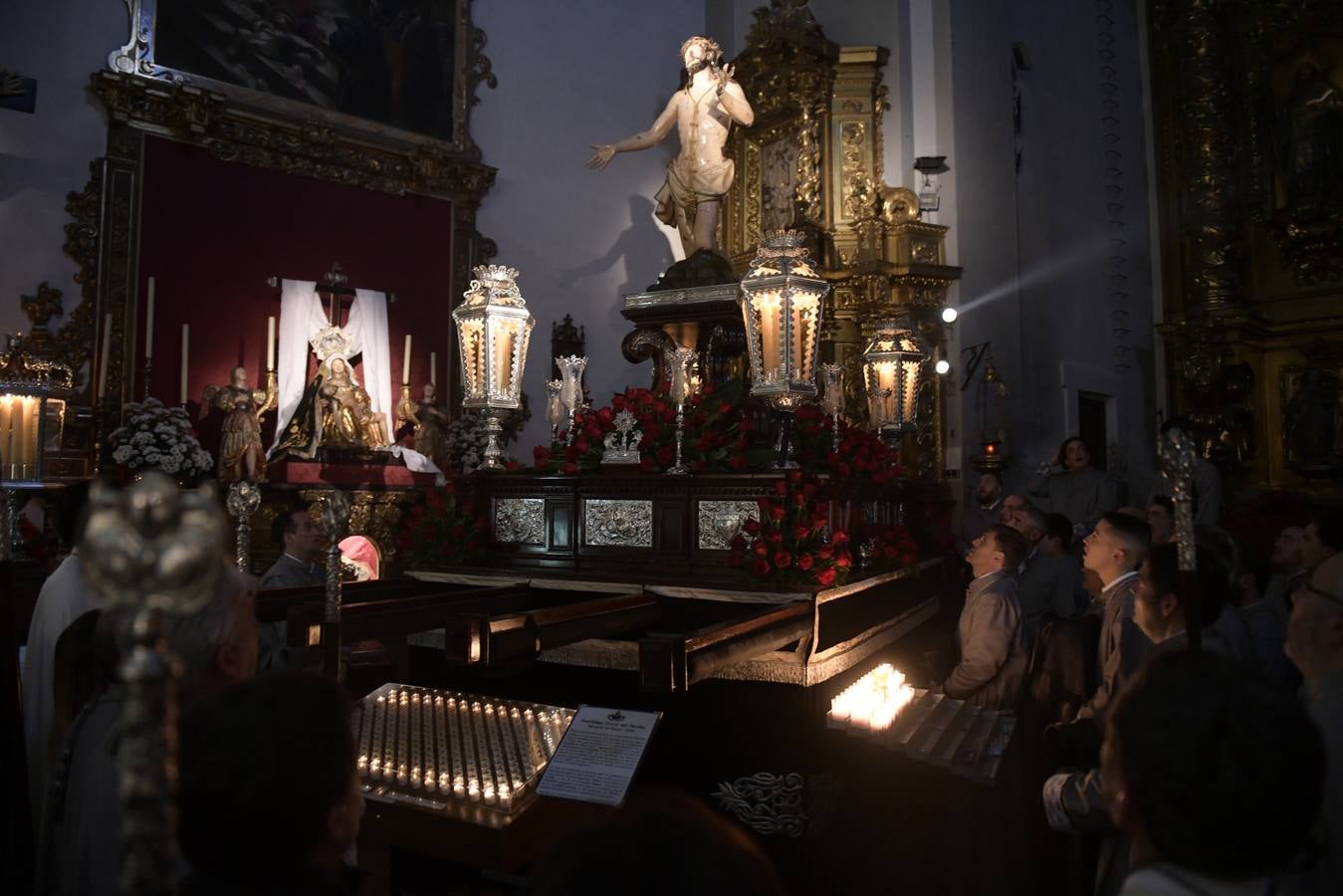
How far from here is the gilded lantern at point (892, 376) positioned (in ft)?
23.6

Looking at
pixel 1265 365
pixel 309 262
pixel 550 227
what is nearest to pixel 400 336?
pixel 309 262

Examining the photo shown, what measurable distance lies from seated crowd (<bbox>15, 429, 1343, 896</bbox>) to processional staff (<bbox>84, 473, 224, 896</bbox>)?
0.10 meters

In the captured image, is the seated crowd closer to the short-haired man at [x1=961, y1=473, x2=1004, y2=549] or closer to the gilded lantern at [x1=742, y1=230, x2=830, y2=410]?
the gilded lantern at [x1=742, y1=230, x2=830, y2=410]

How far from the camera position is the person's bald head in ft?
6.93

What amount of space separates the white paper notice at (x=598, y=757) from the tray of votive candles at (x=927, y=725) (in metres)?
0.97

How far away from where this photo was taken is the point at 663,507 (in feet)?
16.7

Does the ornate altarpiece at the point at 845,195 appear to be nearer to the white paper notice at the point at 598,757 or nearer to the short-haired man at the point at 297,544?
the short-haired man at the point at 297,544

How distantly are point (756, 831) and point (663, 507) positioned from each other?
193 cm

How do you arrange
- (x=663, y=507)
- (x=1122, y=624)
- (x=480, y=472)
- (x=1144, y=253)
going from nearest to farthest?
(x=1122, y=624)
(x=663, y=507)
(x=480, y=472)
(x=1144, y=253)

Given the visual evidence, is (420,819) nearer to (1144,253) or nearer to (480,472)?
(480,472)

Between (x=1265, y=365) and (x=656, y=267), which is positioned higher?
(x=656, y=267)

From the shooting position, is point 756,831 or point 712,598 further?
point 712,598

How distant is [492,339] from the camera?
567 cm

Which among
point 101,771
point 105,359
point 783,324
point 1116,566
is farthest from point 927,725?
point 105,359
